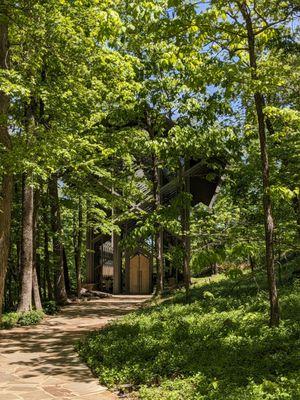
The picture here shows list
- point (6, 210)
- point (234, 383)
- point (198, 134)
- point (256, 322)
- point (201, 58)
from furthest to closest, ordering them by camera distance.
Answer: point (198, 134) < point (6, 210) < point (256, 322) < point (201, 58) < point (234, 383)

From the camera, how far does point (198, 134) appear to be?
41.1ft

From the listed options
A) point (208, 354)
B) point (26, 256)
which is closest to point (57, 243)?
point (26, 256)

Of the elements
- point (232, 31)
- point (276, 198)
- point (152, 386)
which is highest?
point (232, 31)

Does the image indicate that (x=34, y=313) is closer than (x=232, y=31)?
No

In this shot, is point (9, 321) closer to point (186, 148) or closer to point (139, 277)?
point (186, 148)

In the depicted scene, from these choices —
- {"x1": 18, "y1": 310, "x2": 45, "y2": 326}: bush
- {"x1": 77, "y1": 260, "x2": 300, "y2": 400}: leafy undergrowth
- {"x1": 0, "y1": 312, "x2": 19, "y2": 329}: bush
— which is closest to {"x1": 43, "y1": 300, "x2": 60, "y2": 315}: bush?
{"x1": 18, "y1": 310, "x2": 45, "y2": 326}: bush

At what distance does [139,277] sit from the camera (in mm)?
29219

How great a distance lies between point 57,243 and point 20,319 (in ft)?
22.8

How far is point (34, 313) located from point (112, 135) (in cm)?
739

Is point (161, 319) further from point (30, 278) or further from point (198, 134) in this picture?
point (30, 278)

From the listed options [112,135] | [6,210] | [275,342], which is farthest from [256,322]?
[112,135]

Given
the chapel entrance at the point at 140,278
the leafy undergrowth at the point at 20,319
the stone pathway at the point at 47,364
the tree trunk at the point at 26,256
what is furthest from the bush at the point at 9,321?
the chapel entrance at the point at 140,278

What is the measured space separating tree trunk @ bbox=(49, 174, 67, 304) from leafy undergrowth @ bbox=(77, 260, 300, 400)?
388 inches

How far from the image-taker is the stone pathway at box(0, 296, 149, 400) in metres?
6.82
